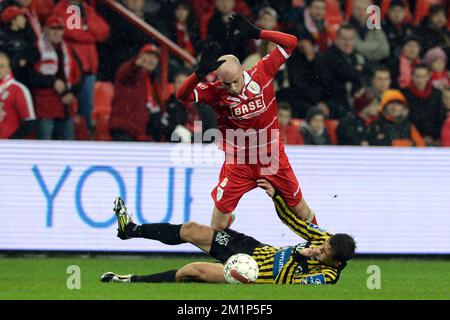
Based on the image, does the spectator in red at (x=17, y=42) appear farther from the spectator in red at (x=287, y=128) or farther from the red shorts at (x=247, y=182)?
the red shorts at (x=247, y=182)

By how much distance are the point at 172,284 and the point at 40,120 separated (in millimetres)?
4387

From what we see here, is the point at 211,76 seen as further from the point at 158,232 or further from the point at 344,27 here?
the point at 158,232

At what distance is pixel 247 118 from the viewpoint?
10703 mm

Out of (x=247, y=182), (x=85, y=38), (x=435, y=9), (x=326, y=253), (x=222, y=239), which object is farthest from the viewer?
(x=435, y=9)

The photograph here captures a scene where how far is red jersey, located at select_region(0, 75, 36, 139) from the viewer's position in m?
13.3

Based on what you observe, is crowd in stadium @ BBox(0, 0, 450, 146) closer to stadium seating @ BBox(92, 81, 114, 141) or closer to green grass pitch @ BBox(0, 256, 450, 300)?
stadium seating @ BBox(92, 81, 114, 141)

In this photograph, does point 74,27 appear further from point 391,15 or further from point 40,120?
point 391,15

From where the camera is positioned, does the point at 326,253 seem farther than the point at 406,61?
No

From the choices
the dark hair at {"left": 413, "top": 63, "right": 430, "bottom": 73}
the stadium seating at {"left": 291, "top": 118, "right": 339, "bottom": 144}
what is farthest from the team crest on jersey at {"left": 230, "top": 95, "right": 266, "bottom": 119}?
the dark hair at {"left": 413, "top": 63, "right": 430, "bottom": 73}

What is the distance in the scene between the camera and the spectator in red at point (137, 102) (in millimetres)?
13672

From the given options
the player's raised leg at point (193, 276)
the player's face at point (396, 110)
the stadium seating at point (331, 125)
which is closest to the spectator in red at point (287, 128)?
the stadium seating at point (331, 125)

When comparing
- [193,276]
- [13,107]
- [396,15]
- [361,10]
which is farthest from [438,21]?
[193,276]

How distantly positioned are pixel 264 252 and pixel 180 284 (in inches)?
31.7

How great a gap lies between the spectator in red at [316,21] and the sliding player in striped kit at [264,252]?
5032 millimetres
